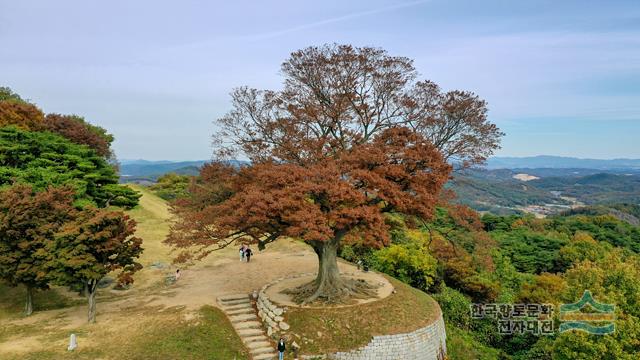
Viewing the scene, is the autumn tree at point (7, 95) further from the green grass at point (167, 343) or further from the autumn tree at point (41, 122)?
the green grass at point (167, 343)

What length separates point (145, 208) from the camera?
4588cm

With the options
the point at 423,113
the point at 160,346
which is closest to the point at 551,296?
the point at 423,113

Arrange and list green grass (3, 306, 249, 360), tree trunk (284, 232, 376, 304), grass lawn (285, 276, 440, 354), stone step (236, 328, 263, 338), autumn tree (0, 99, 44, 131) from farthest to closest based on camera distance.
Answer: autumn tree (0, 99, 44, 131) → tree trunk (284, 232, 376, 304) → stone step (236, 328, 263, 338) → grass lawn (285, 276, 440, 354) → green grass (3, 306, 249, 360)

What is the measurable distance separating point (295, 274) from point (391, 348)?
10.7 m

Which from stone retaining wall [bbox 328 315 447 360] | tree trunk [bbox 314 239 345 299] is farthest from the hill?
tree trunk [bbox 314 239 345 299]

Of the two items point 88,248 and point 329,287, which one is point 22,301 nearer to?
point 88,248

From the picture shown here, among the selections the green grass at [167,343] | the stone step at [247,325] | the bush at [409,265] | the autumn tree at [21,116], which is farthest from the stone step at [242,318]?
the autumn tree at [21,116]

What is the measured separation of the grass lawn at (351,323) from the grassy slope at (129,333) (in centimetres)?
270

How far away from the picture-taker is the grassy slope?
1622 centimetres

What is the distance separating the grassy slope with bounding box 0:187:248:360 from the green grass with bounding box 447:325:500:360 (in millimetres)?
11201

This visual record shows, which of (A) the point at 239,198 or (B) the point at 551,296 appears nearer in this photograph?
(A) the point at 239,198

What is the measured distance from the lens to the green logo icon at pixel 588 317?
667 inches

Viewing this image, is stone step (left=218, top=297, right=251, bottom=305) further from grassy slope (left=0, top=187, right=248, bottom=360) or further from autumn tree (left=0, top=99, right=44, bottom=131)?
autumn tree (left=0, top=99, right=44, bottom=131)

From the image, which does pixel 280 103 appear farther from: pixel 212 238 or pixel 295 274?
pixel 295 274
